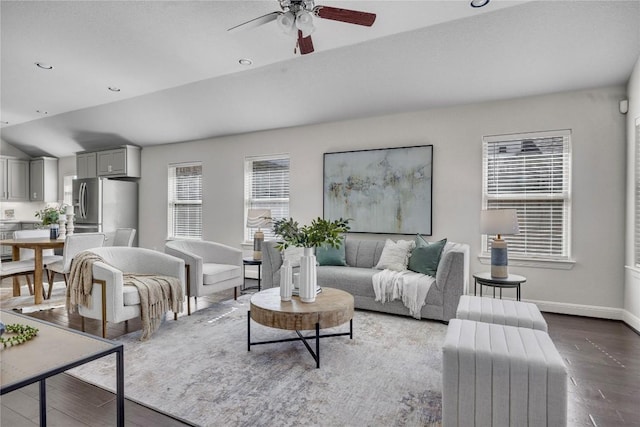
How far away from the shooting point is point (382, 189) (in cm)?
475

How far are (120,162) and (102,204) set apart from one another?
0.92 m

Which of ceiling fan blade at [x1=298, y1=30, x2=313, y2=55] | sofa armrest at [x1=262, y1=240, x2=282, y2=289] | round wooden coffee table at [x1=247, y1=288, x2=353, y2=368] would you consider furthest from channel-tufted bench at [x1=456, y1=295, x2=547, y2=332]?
sofa armrest at [x1=262, y1=240, x2=282, y2=289]

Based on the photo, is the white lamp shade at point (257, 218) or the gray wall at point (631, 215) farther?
the white lamp shade at point (257, 218)

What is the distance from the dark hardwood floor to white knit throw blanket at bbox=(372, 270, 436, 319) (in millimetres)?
1223

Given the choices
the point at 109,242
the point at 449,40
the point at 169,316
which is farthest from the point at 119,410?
the point at 109,242

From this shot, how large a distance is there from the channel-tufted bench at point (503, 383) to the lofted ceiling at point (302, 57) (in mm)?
2619

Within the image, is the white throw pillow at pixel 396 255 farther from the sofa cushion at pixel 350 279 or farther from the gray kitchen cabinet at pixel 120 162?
the gray kitchen cabinet at pixel 120 162

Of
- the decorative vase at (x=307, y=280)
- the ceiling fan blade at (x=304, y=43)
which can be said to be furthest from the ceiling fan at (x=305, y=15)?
the decorative vase at (x=307, y=280)

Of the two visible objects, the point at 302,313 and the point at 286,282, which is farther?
the point at 286,282

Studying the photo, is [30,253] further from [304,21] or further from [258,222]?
[304,21]

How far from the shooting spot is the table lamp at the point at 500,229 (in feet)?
11.3

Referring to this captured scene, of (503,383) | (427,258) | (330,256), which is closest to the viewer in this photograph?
(503,383)

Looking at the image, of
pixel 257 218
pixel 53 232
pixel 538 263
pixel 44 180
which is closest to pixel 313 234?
pixel 257 218

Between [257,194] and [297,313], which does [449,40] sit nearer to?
[297,313]
